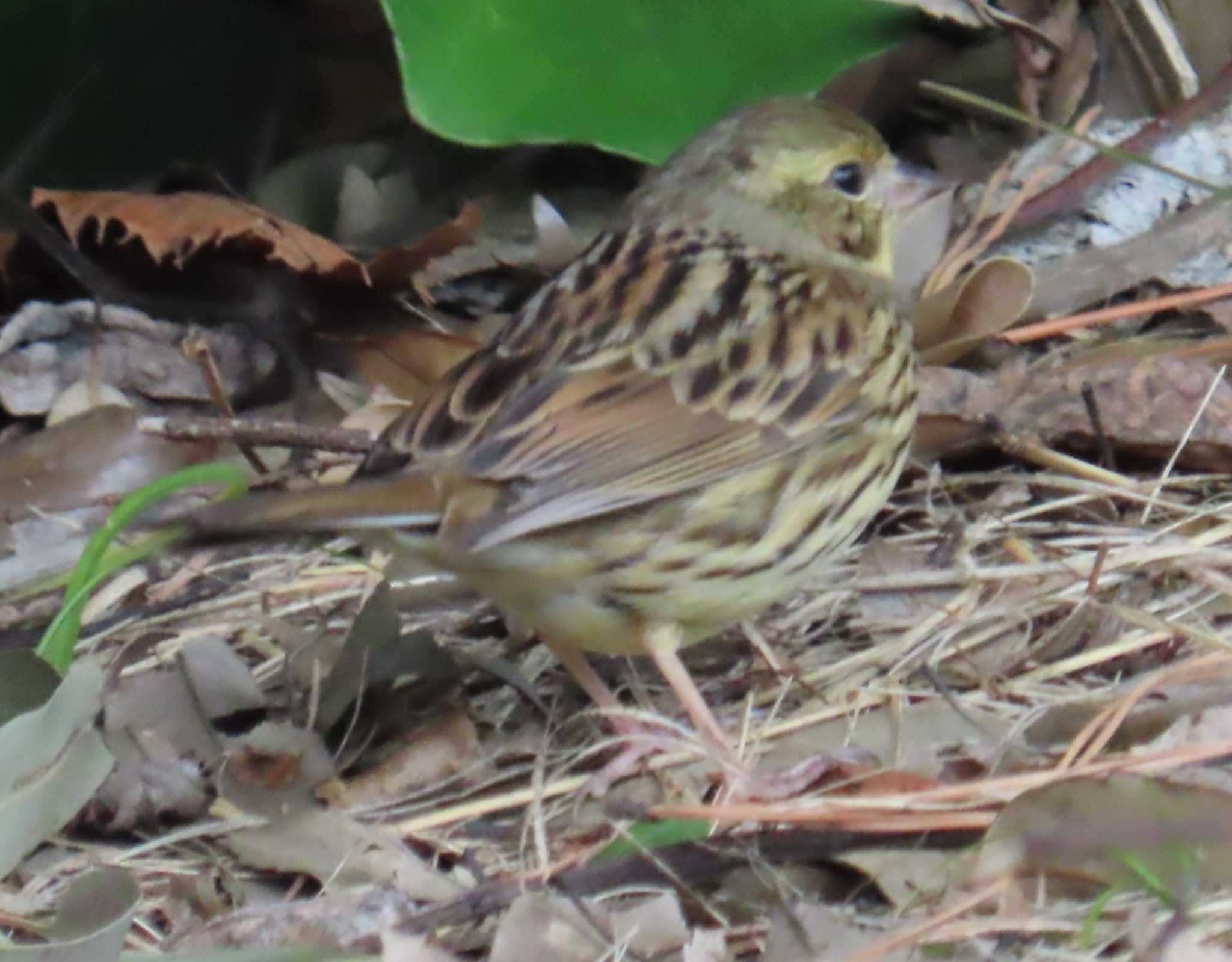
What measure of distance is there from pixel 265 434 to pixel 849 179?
834mm

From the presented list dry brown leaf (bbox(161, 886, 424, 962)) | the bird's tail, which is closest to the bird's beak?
the bird's tail

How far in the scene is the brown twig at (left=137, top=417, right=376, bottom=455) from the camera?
7.59 feet

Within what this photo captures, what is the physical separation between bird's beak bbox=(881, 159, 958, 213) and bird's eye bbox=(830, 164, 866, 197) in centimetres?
4

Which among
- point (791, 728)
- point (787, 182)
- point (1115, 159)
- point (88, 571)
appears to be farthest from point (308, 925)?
point (1115, 159)

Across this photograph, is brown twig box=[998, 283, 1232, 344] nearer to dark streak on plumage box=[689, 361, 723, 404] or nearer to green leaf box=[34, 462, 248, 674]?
dark streak on plumage box=[689, 361, 723, 404]

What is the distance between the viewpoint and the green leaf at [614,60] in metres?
2.62

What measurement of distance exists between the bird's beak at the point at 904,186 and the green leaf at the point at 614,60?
356mm

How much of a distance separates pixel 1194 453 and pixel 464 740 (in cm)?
105

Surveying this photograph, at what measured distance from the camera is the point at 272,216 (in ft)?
9.39

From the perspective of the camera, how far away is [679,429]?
1.96 meters

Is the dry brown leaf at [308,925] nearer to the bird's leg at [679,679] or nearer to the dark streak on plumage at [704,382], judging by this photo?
the bird's leg at [679,679]

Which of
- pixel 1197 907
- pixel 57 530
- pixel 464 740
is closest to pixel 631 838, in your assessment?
pixel 464 740

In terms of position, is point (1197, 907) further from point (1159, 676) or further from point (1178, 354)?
point (1178, 354)

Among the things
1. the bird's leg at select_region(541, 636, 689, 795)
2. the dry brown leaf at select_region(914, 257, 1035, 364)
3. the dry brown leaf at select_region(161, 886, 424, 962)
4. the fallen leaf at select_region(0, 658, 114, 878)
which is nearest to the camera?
the dry brown leaf at select_region(161, 886, 424, 962)
